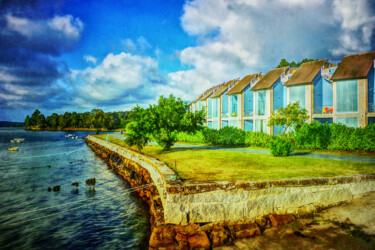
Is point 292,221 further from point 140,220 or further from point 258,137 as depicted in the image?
point 258,137

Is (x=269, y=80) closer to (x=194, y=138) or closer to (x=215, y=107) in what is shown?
(x=215, y=107)

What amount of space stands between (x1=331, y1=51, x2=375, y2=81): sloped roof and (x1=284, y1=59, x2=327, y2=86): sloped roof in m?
2.33

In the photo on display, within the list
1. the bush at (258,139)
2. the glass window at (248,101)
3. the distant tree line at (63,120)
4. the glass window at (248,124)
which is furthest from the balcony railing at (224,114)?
the distant tree line at (63,120)

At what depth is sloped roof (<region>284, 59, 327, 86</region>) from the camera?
1042 inches

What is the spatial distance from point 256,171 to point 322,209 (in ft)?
8.98

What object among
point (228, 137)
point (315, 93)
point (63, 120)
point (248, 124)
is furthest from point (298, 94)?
point (63, 120)

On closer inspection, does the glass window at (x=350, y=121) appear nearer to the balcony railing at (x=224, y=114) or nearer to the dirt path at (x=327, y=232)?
the balcony railing at (x=224, y=114)

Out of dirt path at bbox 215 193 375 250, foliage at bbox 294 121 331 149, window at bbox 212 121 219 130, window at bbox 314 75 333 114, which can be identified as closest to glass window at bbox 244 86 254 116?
window at bbox 212 121 219 130

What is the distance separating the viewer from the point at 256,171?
30.4 feet

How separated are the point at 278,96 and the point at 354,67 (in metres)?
8.90

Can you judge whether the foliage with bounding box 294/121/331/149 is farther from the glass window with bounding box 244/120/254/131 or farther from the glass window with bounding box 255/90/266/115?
the glass window with bounding box 244/120/254/131

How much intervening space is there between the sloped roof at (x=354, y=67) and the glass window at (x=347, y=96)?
0.66m

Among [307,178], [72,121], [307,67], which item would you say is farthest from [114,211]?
[72,121]

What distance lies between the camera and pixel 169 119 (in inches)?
678
